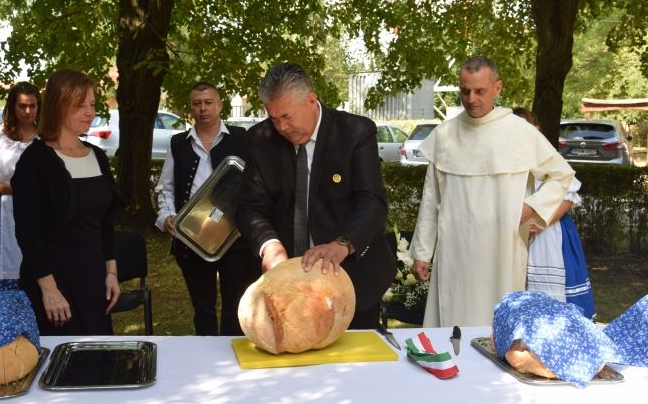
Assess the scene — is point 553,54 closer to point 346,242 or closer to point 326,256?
point 346,242

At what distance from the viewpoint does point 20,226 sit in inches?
137

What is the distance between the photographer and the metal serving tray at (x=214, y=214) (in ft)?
15.4

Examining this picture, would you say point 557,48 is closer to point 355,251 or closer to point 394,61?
point 394,61

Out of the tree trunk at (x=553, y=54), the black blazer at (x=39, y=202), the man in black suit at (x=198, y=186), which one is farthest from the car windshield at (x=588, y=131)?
the black blazer at (x=39, y=202)

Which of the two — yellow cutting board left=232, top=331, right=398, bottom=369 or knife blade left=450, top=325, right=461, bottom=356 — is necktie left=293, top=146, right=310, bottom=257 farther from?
knife blade left=450, top=325, right=461, bottom=356

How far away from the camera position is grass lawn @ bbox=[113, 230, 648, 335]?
23.9ft

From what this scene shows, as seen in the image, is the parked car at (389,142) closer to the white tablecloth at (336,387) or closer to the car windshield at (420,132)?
the car windshield at (420,132)

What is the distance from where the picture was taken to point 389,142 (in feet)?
78.8

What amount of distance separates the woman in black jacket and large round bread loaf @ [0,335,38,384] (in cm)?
91

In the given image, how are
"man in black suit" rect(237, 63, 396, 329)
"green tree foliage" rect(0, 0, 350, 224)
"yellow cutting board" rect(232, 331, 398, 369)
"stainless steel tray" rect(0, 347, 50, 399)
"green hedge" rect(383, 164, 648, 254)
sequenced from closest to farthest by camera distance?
1. "stainless steel tray" rect(0, 347, 50, 399)
2. "yellow cutting board" rect(232, 331, 398, 369)
3. "man in black suit" rect(237, 63, 396, 329)
4. "green tree foliage" rect(0, 0, 350, 224)
5. "green hedge" rect(383, 164, 648, 254)

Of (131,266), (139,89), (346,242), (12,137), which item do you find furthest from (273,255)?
(139,89)

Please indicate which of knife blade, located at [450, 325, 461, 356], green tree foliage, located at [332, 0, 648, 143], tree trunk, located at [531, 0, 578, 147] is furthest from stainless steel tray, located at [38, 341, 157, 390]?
green tree foliage, located at [332, 0, 648, 143]

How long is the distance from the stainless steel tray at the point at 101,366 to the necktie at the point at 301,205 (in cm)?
89

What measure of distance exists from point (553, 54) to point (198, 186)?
6057 millimetres
